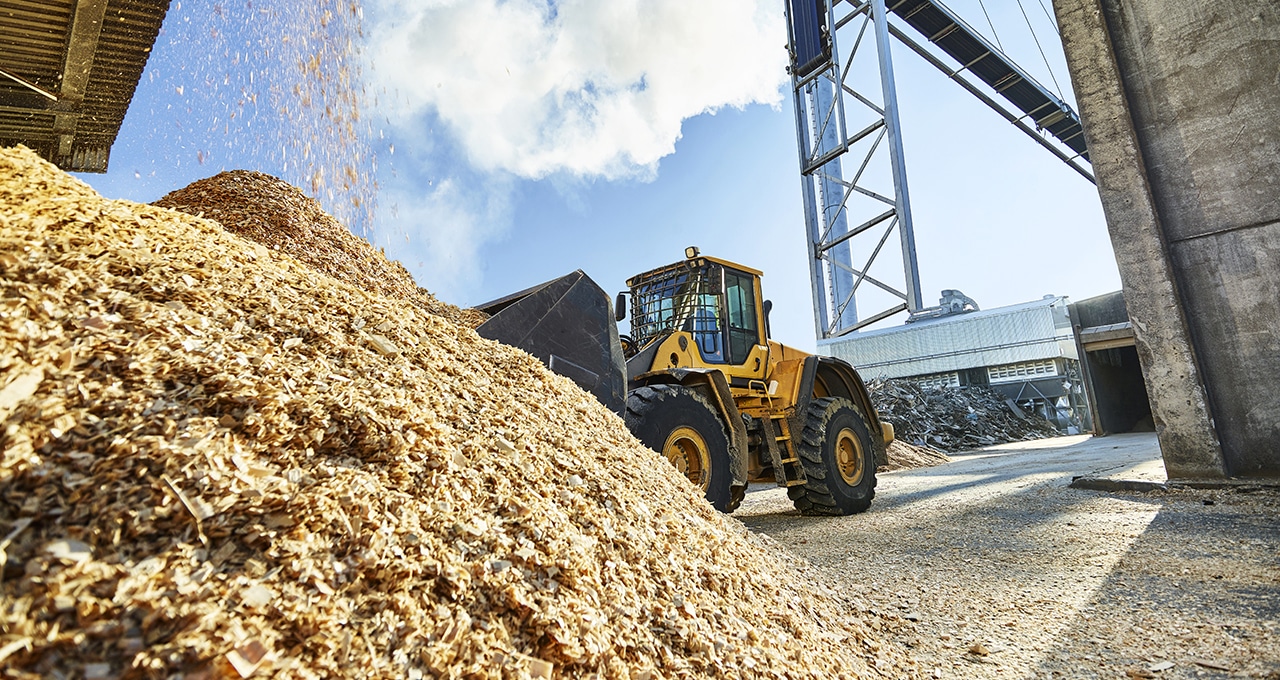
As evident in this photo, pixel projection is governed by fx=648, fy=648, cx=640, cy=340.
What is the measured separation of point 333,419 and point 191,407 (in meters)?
0.31

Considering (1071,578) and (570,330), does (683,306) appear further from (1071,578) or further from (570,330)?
(1071,578)

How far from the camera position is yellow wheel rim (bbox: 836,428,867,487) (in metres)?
6.41

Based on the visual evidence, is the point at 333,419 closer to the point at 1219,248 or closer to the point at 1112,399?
the point at 1219,248

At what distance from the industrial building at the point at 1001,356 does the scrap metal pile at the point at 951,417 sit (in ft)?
4.39

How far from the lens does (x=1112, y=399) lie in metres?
17.2

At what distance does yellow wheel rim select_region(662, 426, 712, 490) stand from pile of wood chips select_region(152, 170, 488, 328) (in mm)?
1750

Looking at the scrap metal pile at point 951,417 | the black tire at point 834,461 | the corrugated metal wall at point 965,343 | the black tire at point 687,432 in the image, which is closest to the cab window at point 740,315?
the black tire at point 834,461

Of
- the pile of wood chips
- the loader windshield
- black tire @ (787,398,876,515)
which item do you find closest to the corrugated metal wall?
black tire @ (787,398,876,515)

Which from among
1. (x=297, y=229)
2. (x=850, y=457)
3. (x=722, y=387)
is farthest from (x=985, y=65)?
(x=297, y=229)

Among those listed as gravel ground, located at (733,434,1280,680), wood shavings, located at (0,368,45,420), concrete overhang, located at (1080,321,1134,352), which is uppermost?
concrete overhang, located at (1080,321,1134,352)

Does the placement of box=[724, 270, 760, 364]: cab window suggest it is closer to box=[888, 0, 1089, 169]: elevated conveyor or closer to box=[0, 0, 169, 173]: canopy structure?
box=[0, 0, 169, 173]: canopy structure

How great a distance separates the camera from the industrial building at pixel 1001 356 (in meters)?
21.1

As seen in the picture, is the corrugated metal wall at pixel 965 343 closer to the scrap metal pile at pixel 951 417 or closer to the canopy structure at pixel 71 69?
the scrap metal pile at pixel 951 417

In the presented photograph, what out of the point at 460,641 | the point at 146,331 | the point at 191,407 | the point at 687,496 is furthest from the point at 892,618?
the point at 146,331
